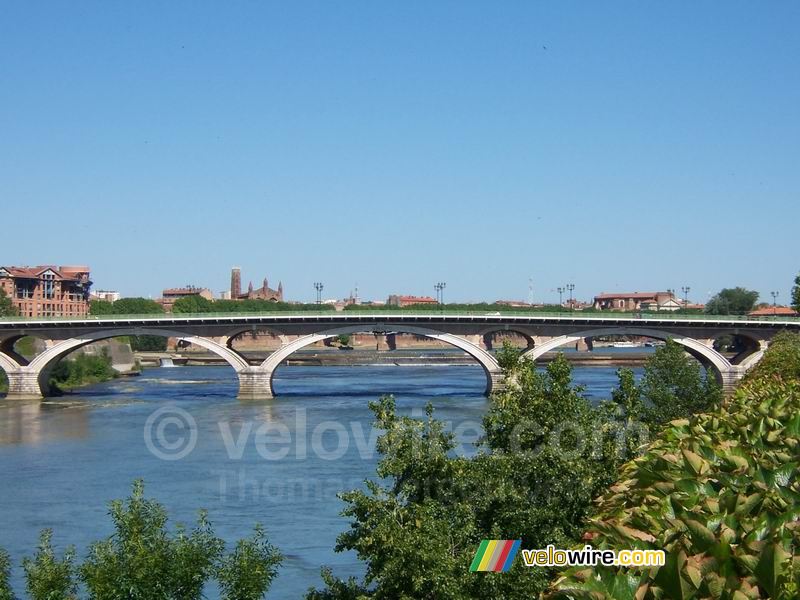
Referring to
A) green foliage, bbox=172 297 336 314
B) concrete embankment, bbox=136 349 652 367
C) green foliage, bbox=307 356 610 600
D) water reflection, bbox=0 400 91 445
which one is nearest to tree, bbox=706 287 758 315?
concrete embankment, bbox=136 349 652 367

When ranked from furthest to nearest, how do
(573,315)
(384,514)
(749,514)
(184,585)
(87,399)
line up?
(573,315) → (87,399) → (184,585) → (384,514) → (749,514)

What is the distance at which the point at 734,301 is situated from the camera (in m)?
137

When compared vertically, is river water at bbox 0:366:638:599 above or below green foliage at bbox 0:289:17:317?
below

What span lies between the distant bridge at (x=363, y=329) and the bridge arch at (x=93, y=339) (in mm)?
57

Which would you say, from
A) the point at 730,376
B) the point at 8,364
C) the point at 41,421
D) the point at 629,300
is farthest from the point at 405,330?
the point at 629,300

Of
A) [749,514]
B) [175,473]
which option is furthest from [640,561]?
[175,473]

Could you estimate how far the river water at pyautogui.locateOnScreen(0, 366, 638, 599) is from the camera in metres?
25.5

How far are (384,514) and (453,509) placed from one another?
98 cm

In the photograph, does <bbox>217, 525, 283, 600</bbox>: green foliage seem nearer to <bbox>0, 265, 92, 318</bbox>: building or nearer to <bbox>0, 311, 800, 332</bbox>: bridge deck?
<bbox>0, 311, 800, 332</bbox>: bridge deck

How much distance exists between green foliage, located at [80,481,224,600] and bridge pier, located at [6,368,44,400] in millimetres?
48767

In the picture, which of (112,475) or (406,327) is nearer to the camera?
(112,475)

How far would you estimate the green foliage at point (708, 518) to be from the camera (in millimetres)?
8211

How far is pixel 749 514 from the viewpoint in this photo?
9.73m

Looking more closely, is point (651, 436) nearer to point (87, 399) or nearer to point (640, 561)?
point (640, 561)
